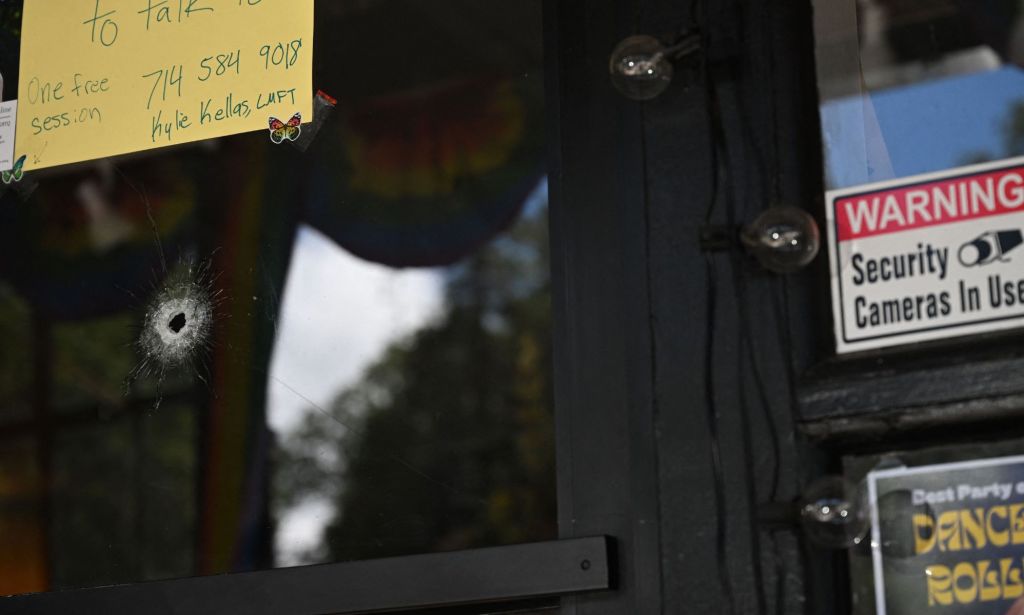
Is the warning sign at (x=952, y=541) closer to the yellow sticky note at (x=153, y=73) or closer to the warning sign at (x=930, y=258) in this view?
the warning sign at (x=930, y=258)

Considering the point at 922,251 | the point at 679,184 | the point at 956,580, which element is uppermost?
the point at 679,184

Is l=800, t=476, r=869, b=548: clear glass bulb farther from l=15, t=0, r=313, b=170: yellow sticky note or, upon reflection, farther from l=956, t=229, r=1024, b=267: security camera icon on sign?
l=15, t=0, r=313, b=170: yellow sticky note

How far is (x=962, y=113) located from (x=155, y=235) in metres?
1.11

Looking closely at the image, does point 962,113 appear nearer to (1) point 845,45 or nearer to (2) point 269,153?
(1) point 845,45

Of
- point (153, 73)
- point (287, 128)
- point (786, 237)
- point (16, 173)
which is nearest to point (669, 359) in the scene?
point (786, 237)

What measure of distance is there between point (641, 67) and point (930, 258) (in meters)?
0.39

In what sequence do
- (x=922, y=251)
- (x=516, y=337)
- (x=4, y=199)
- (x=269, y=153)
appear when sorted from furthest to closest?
(x=4, y=199)
(x=269, y=153)
(x=516, y=337)
(x=922, y=251)

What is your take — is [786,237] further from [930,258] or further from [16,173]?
[16,173]

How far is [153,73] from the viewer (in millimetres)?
2088

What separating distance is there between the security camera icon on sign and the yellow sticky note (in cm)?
92

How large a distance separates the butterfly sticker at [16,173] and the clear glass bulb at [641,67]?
0.96 metres

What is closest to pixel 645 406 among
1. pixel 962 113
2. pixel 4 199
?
pixel 962 113

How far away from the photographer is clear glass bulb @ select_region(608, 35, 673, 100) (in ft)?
5.48

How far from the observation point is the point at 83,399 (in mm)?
2039
